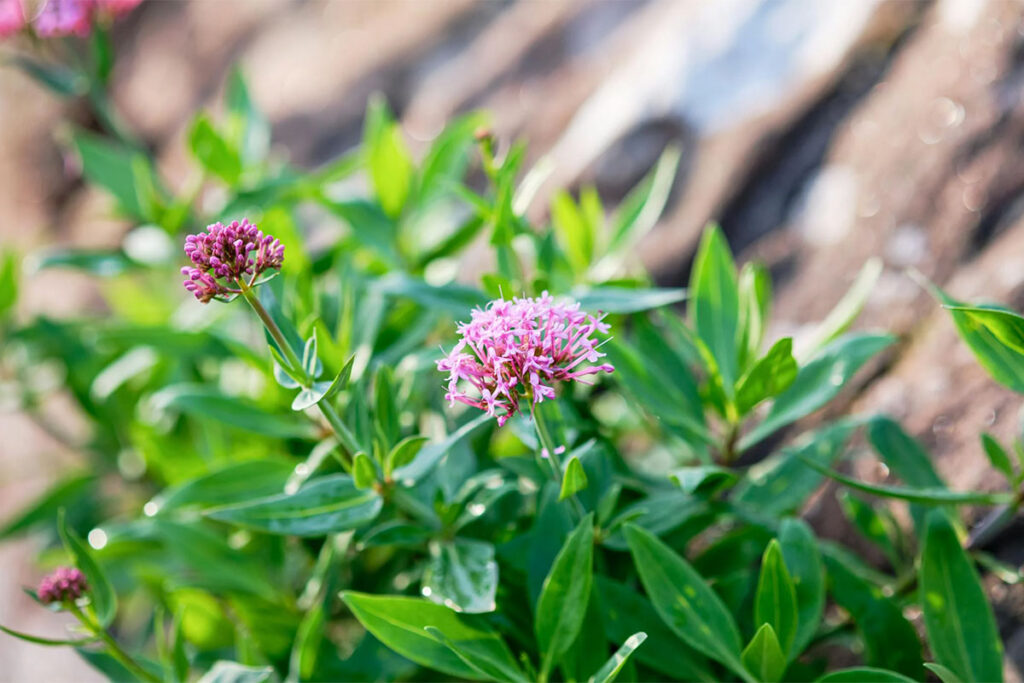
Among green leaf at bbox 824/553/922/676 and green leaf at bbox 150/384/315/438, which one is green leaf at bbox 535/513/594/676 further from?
green leaf at bbox 150/384/315/438

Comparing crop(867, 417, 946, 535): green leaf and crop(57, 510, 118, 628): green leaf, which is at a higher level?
crop(57, 510, 118, 628): green leaf

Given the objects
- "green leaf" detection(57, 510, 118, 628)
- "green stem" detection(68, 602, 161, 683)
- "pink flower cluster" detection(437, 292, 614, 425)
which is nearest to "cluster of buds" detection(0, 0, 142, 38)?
"green leaf" detection(57, 510, 118, 628)

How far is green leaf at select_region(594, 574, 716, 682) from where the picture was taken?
1.12 meters

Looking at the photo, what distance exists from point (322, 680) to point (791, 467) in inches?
27.9

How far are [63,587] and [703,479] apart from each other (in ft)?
2.47

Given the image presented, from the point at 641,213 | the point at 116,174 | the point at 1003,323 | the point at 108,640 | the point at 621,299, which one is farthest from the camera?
the point at 116,174

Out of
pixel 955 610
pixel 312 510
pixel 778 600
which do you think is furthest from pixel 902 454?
pixel 312 510

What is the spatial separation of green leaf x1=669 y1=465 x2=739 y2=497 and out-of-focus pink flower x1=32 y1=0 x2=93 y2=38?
138 centimetres

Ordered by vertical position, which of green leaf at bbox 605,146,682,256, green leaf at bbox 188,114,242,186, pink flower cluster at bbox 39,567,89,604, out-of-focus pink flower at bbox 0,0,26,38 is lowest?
green leaf at bbox 605,146,682,256

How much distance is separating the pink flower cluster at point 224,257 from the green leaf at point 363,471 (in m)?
0.23

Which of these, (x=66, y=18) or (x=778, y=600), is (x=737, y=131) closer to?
(x=778, y=600)

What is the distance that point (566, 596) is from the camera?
101cm

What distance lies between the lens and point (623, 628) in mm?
1110

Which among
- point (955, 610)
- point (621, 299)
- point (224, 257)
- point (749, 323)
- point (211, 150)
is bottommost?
point (955, 610)
